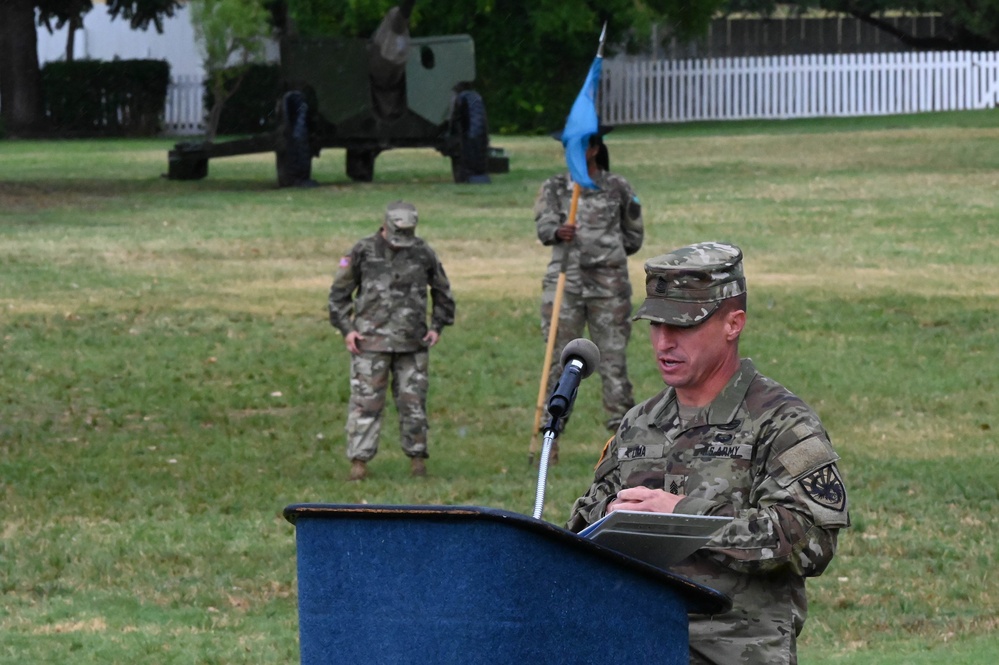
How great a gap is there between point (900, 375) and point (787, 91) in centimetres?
3283

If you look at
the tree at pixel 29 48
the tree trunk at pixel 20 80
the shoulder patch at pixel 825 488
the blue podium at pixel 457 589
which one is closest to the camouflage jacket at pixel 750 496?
the shoulder patch at pixel 825 488

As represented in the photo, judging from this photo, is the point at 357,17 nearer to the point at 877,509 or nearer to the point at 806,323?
the point at 806,323

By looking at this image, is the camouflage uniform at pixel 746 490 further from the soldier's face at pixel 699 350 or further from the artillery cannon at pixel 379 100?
Result: the artillery cannon at pixel 379 100

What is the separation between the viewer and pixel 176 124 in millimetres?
50562

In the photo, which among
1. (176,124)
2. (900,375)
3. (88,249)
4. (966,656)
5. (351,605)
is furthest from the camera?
(176,124)

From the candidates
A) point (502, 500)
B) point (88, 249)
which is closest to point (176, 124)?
point (88, 249)

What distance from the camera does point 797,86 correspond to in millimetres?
46719

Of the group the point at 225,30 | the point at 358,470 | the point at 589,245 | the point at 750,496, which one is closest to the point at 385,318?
the point at 358,470

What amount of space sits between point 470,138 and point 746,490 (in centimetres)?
2554

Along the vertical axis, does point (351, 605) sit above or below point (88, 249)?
above

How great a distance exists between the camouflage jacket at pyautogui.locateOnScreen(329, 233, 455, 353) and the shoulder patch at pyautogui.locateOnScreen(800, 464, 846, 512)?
7.28m

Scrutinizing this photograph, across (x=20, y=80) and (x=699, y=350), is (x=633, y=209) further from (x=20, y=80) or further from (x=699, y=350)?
(x=20, y=80)

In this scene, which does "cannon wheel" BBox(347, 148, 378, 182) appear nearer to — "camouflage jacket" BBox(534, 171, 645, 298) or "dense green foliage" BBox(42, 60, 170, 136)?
"dense green foliage" BBox(42, 60, 170, 136)

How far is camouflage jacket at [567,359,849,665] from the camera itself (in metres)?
3.85
